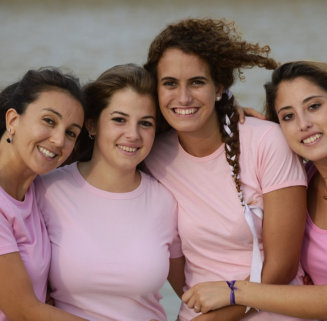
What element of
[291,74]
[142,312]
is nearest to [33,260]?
[142,312]

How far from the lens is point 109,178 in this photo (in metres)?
2.52

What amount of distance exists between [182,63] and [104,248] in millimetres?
773

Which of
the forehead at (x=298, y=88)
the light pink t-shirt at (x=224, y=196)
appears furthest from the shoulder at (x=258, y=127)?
the forehead at (x=298, y=88)

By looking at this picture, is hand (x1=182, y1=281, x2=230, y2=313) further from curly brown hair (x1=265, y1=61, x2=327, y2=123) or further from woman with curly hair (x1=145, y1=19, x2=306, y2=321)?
curly brown hair (x1=265, y1=61, x2=327, y2=123)

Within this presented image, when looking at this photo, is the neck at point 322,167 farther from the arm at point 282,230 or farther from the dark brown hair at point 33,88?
the dark brown hair at point 33,88

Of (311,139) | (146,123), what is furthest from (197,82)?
(311,139)

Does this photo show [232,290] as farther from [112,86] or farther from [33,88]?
[33,88]

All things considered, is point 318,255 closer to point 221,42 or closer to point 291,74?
point 291,74

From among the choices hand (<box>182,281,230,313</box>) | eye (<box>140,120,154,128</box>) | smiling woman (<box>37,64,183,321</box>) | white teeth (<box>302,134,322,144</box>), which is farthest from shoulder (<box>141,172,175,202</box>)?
white teeth (<box>302,134,322,144</box>)

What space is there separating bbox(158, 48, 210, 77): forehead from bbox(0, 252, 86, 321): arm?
36.3 inches

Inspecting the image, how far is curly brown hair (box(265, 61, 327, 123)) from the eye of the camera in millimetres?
2385

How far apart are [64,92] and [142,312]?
89 centimetres

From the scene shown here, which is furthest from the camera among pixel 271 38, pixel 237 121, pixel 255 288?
pixel 271 38

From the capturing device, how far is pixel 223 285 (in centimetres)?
239
